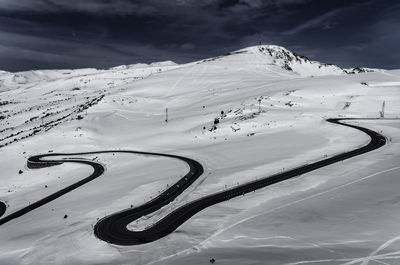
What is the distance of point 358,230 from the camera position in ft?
140

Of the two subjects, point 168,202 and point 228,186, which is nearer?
point 168,202

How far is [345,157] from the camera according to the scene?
2995 inches

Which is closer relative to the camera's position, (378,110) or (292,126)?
(292,126)

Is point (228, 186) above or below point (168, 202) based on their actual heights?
above

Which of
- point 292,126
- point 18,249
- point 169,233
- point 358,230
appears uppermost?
point 292,126

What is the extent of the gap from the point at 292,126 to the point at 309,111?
24664mm

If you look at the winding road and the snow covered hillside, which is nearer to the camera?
the snow covered hillside

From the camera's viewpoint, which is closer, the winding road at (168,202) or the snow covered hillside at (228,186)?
the snow covered hillside at (228,186)

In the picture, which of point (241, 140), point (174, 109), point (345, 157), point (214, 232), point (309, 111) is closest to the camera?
point (214, 232)

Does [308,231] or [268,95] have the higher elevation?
[268,95]

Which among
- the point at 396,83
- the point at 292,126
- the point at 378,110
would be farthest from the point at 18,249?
the point at 396,83

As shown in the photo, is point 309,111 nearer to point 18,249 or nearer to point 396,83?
point 396,83

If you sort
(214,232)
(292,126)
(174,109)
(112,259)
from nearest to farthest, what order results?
(112,259), (214,232), (292,126), (174,109)

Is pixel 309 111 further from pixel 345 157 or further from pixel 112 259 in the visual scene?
pixel 112 259
